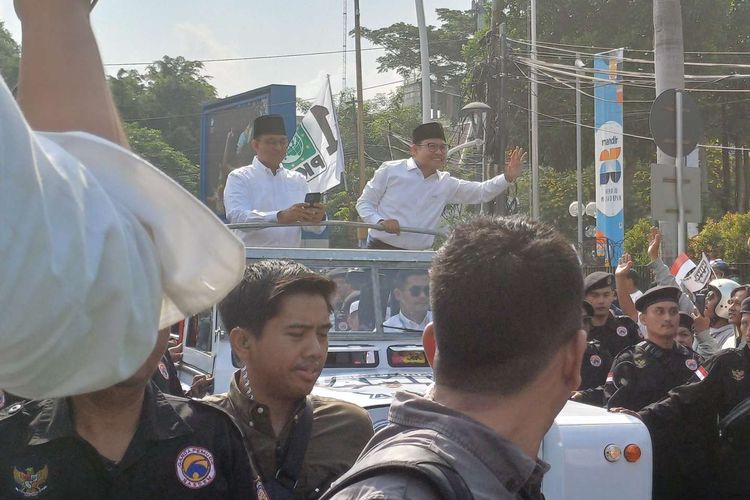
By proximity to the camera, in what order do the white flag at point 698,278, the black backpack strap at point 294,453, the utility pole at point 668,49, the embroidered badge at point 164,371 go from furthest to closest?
the utility pole at point 668,49 → the white flag at point 698,278 → the embroidered badge at point 164,371 → the black backpack strap at point 294,453

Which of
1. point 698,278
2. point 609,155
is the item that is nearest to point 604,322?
point 698,278

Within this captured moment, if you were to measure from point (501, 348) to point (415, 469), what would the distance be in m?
0.36

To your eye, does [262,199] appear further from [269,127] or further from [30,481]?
[30,481]

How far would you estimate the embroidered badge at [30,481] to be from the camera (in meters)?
2.31

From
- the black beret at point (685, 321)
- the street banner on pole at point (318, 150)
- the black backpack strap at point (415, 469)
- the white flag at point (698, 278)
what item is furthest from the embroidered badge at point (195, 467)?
the street banner on pole at point (318, 150)

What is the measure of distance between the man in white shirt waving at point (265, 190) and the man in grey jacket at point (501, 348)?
180 inches

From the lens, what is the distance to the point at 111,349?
1.03 meters

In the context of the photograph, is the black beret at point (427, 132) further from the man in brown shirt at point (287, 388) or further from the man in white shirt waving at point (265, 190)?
the man in brown shirt at point (287, 388)

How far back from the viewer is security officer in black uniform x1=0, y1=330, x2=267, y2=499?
2.33 metres

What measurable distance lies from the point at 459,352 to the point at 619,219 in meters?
26.3

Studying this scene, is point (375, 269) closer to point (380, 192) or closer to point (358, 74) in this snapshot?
point (380, 192)

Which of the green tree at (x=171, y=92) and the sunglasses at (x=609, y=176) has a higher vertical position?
the green tree at (x=171, y=92)

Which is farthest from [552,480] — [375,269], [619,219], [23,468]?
[619,219]

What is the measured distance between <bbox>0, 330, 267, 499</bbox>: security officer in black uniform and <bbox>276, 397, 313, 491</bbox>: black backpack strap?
60 cm
